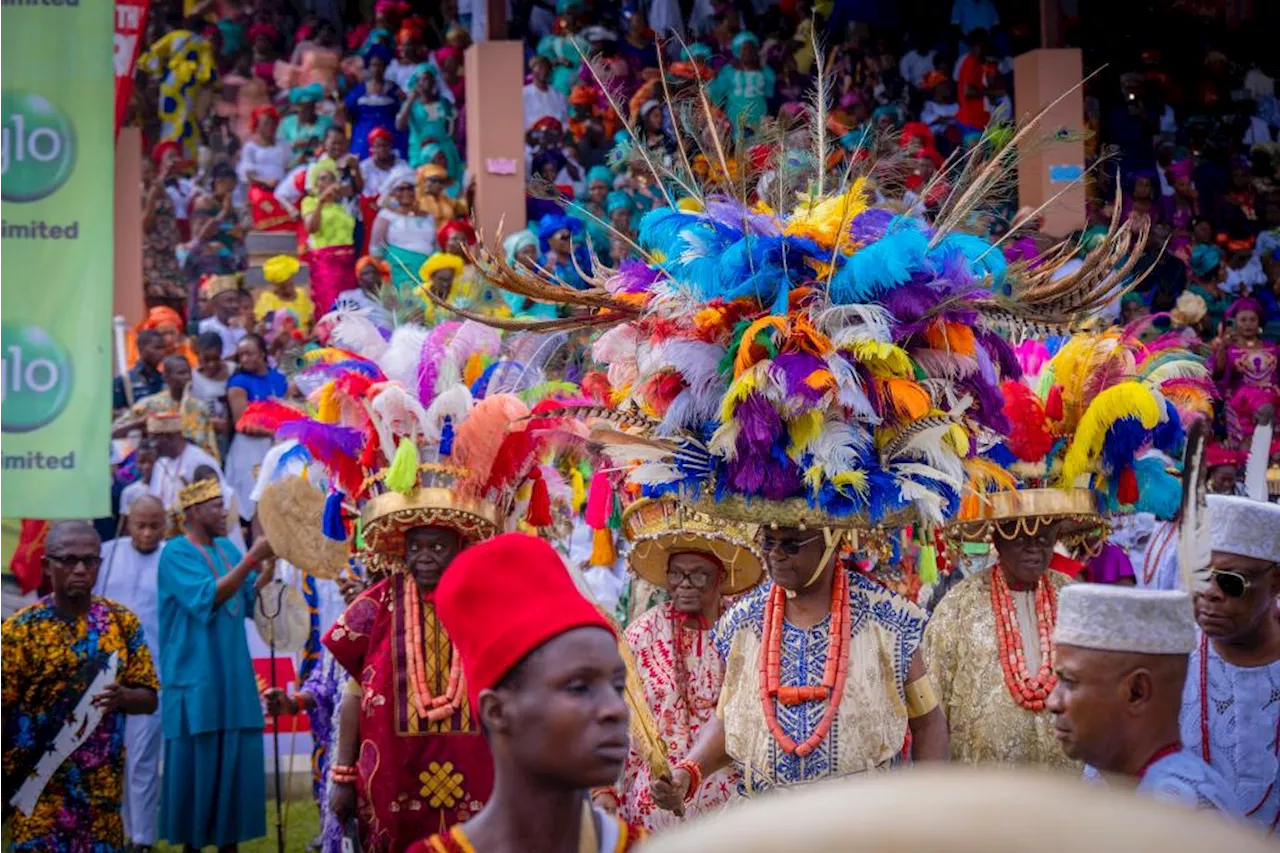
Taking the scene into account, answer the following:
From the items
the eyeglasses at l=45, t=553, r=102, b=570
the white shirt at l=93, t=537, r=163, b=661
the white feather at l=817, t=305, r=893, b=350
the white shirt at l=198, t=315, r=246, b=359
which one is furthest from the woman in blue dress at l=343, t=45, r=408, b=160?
the white feather at l=817, t=305, r=893, b=350

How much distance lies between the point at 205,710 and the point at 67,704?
51.6 inches

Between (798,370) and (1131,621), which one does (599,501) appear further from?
(1131,621)

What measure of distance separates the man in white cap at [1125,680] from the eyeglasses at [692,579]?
138 inches

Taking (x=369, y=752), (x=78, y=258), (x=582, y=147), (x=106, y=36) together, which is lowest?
(x=369, y=752)

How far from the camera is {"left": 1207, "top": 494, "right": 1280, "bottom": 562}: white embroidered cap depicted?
5.75 m

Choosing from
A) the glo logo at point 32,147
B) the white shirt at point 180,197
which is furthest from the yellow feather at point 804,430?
the white shirt at point 180,197

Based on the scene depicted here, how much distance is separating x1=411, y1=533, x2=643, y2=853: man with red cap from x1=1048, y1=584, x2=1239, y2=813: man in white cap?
3.82ft

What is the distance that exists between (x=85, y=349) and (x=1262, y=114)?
53.5 ft

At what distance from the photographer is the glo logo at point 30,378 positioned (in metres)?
6.64

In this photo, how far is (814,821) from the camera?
126cm

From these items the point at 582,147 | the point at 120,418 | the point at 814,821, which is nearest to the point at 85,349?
the point at 814,821

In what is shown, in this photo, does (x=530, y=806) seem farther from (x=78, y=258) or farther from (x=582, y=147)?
(x=582, y=147)

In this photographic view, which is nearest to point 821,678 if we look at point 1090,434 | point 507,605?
point 1090,434

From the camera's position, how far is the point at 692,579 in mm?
7793
